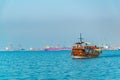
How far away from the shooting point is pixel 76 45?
158 m

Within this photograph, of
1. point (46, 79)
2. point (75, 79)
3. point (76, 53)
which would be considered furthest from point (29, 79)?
point (76, 53)

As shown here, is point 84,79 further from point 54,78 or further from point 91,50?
point 91,50

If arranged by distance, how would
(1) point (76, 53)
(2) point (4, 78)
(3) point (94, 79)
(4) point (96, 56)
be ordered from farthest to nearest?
(4) point (96, 56) → (1) point (76, 53) → (2) point (4, 78) → (3) point (94, 79)

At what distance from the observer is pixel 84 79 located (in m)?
62.9

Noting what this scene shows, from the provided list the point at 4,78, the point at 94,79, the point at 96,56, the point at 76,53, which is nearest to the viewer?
the point at 94,79

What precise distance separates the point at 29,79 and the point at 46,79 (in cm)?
290

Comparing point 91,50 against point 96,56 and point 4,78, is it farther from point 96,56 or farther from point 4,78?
point 4,78

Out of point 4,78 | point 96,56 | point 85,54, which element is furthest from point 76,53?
point 4,78

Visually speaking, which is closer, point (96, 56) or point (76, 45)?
point (76, 45)

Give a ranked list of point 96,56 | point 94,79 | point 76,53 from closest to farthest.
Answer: point 94,79 → point 76,53 → point 96,56

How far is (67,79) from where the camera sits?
207 ft

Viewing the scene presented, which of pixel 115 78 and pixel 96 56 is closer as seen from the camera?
pixel 115 78

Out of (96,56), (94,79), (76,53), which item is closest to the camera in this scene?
(94,79)

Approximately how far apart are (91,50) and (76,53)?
11.3 m
